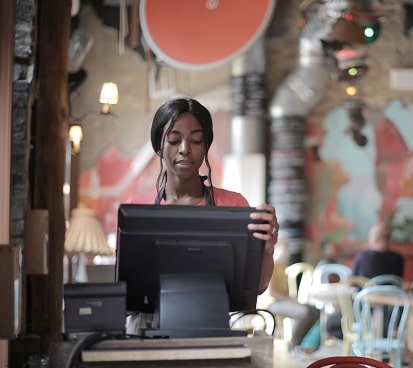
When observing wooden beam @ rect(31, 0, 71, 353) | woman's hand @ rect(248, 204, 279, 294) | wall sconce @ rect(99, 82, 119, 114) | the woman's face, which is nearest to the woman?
the woman's face

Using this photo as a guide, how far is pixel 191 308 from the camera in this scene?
2338 mm

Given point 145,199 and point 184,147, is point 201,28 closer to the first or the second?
point 145,199

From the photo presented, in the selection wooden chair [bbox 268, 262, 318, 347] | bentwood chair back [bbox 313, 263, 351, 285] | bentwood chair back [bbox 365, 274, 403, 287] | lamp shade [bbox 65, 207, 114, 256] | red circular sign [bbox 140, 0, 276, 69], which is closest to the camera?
red circular sign [bbox 140, 0, 276, 69]

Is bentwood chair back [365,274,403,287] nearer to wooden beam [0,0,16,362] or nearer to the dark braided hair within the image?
wooden beam [0,0,16,362]

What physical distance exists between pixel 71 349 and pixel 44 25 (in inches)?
140

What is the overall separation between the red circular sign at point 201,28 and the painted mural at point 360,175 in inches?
209

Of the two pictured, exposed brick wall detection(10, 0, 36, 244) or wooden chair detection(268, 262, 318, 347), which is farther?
wooden chair detection(268, 262, 318, 347)

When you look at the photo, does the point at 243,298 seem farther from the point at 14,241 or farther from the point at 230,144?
the point at 230,144

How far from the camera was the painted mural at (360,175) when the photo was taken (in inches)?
433

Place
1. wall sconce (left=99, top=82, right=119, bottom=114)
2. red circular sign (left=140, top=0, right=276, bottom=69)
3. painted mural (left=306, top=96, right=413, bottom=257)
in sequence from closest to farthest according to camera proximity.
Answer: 1. red circular sign (left=140, top=0, right=276, bottom=69)
2. wall sconce (left=99, top=82, right=119, bottom=114)
3. painted mural (left=306, top=96, right=413, bottom=257)

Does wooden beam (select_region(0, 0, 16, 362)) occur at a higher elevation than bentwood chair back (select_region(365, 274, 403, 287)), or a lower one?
higher

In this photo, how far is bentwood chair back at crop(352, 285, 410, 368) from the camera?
294 inches

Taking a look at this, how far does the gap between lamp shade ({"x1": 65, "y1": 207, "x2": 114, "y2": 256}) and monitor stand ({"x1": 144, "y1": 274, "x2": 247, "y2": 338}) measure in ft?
11.6

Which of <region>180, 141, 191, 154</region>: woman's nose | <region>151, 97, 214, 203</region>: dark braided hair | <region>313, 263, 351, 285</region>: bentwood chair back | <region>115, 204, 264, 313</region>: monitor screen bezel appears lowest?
<region>313, 263, 351, 285</region>: bentwood chair back
